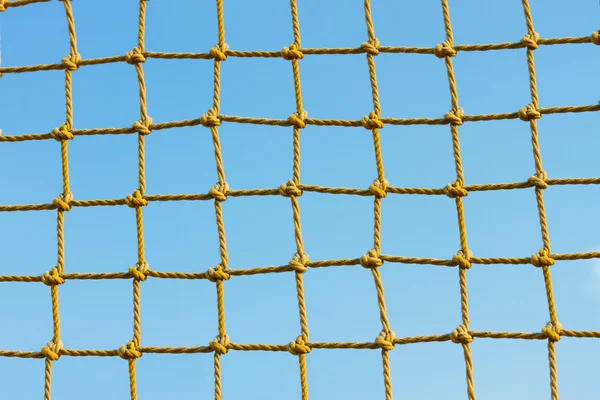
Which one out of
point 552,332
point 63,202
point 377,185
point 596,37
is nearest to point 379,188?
point 377,185

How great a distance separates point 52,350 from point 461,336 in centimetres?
78

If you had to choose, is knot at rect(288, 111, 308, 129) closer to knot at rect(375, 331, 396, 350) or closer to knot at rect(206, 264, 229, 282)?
knot at rect(206, 264, 229, 282)

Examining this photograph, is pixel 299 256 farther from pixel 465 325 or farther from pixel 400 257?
pixel 465 325

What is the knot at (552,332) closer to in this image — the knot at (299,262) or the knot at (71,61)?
the knot at (299,262)

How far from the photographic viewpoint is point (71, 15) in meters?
1.55

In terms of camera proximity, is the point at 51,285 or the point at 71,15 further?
the point at 71,15

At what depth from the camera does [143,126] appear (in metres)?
1.46

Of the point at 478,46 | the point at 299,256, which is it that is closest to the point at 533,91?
the point at 478,46

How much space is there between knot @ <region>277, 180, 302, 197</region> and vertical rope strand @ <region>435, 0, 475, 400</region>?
0.29 metres

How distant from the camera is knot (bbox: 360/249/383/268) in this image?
53.1 inches

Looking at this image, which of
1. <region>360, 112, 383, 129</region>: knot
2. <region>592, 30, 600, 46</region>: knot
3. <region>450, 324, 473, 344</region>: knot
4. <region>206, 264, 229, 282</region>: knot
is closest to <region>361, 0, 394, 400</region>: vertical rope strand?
<region>360, 112, 383, 129</region>: knot

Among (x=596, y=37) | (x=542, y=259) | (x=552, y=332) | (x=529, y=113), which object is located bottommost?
(x=552, y=332)

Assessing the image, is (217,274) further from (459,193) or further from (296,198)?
(459,193)

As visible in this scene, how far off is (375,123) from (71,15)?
701 millimetres
